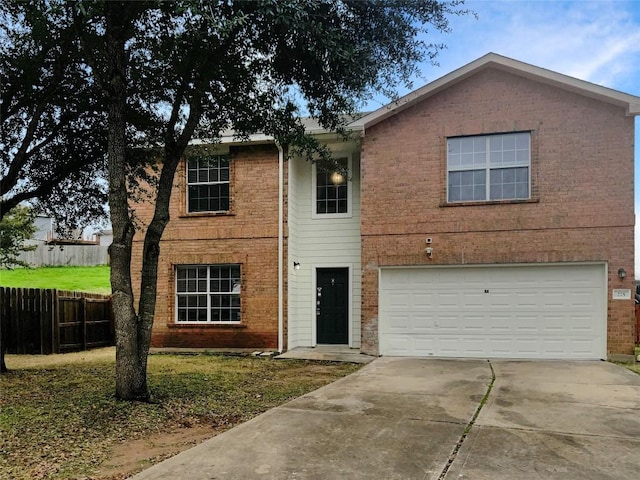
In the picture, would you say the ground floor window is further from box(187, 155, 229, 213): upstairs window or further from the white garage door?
the white garage door

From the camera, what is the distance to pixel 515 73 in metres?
11.2

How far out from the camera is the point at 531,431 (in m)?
5.23

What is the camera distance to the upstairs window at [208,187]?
43.0 feet

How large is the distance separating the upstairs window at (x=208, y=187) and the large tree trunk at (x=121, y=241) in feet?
21.3

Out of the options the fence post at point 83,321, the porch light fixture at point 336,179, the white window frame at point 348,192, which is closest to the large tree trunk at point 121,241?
the white window frame at point 348,192

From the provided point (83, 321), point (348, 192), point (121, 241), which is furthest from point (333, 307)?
point (121, 241)

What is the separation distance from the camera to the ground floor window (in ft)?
42.1

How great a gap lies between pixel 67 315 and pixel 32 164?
5214 millimetres

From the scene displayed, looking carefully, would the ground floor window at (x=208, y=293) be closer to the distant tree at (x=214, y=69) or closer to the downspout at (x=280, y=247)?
the downspout at (x=280, y=247)

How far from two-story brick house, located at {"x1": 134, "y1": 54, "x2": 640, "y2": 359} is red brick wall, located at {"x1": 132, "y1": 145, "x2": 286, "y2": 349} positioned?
4 centimetres

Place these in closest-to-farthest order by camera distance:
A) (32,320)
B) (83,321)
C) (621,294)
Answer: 1. (621,294)
2. (32,320)
3. (83,321)

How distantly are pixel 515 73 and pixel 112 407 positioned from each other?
1055cm

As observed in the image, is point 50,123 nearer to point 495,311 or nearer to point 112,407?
point 112,407

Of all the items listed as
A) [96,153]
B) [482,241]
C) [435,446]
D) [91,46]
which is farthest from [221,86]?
[482,241]
